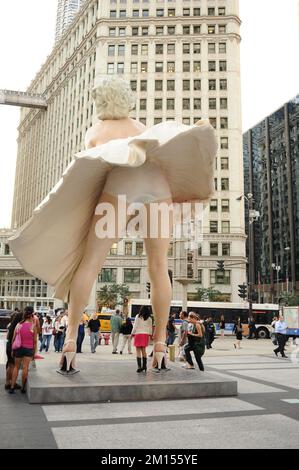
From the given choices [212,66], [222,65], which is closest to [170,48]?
[212,66]

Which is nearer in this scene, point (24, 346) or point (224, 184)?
point (24, 346)

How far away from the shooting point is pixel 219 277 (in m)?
52.2

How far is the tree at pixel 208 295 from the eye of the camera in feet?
154

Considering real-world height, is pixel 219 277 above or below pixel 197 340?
above

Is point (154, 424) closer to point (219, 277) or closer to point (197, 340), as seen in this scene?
point (197, 340)

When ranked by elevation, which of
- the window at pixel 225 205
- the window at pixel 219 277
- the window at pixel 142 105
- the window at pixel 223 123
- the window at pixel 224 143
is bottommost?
the window at pixel 219 277

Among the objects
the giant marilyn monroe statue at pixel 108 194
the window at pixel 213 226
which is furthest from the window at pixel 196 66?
the giant marilyn monroe statue at pixel 108 194

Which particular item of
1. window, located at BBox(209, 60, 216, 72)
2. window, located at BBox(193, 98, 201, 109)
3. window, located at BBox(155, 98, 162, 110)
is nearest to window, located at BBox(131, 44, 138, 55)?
window, located at BBox(155, 98, 162, 110)

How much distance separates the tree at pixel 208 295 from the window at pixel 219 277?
3.78 m

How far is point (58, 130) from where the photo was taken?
70500 millimetres

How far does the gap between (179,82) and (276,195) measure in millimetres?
46599

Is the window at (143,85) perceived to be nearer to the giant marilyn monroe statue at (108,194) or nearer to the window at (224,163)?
the window at (224,163)

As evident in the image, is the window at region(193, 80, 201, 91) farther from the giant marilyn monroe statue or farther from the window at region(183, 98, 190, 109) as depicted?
the giant marilyn monroe statue
